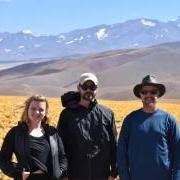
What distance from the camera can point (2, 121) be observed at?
18938 millimetres

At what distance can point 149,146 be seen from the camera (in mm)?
6324

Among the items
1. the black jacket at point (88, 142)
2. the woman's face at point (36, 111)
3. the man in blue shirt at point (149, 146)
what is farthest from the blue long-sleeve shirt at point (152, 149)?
the woman's face at point (36, 111)

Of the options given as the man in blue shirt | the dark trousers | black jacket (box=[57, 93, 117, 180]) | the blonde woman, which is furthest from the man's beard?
the dark trousers

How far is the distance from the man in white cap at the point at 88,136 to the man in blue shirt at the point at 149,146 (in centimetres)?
67

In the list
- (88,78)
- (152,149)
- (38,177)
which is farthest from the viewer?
(88,78)

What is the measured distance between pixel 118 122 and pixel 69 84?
175m

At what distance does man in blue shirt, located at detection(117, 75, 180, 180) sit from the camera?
20.7 ft

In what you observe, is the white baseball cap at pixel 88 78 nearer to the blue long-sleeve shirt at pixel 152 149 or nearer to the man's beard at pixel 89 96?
the man's beard at pixel 89 96

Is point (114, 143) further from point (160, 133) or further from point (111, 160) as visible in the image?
point (160, 133)

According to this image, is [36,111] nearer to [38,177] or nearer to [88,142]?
[38,177]

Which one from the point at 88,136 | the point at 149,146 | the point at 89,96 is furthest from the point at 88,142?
the point at 149,146

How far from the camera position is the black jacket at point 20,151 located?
6.38 meters

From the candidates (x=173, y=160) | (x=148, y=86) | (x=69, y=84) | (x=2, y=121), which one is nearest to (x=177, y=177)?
(x=173, y=160)

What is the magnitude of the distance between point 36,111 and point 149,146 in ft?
4.69
